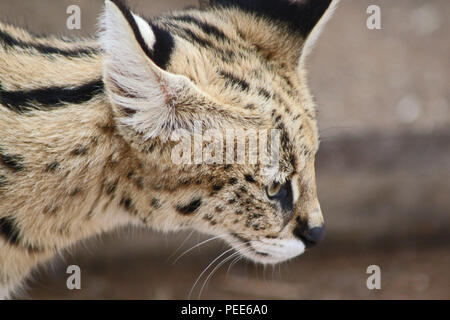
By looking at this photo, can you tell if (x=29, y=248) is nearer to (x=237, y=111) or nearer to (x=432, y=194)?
(x=237, y=111)

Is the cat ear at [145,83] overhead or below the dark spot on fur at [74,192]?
overhead

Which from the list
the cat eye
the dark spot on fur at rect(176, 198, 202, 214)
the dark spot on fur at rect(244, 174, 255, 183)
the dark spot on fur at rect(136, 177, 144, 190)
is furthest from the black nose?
the dark spot on fur at rect(136, 177, 144, 190)

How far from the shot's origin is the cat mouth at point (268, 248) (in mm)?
3061

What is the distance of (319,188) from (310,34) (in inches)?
93.1

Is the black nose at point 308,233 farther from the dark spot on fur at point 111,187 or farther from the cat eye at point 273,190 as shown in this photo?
the dark spot on fur at point 111,187

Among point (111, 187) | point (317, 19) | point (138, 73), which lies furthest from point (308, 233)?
point (138, 73)

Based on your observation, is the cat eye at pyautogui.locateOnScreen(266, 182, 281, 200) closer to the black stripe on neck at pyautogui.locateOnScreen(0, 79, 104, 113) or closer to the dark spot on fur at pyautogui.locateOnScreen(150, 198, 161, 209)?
the dark spot on fur at pyautogui.locateOnScreen(150, 198, 161, 209)

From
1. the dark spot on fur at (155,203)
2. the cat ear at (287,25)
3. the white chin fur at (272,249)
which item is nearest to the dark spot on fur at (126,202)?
the dark spot on fur at (155,203)

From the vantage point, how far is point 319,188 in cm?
529

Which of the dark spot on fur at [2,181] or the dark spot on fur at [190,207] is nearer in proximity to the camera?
the dark spot on fur at [2,181]

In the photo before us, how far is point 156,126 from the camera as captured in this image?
2.59 meters

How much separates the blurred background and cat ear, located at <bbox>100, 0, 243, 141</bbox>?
263cm
